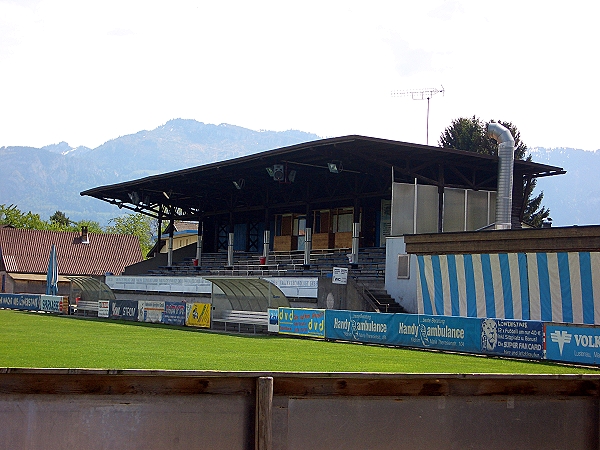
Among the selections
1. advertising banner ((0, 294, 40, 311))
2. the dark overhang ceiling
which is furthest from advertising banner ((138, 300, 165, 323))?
advertising banner ((0, 294, 40, 311))

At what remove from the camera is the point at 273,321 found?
3534cm

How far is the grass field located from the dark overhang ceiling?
12491 millimetres

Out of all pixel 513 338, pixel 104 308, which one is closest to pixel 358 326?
pixel 513 338

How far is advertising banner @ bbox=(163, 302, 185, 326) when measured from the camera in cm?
4207

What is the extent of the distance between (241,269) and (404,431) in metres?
47.2

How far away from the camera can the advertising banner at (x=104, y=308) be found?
163ft

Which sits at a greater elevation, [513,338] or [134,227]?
[134,227]

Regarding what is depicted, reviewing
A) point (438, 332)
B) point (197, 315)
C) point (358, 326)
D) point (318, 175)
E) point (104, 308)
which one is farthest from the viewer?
point (104, 308)

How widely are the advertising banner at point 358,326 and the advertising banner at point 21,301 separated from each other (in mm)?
31149

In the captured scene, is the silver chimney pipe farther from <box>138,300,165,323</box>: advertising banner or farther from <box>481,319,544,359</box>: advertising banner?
<box>138,300,165,323</box>: advertising banner

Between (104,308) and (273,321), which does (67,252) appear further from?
(273,321)

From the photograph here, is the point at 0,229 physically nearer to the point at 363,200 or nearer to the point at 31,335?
the point at 363,200

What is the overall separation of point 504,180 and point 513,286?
11.0m

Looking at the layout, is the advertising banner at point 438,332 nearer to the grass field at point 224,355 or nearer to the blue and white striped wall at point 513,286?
the grass field at point 224,355
